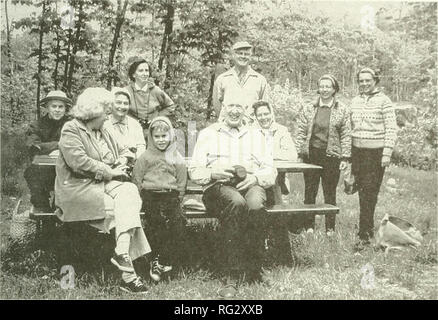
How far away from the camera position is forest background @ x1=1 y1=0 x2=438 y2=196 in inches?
216

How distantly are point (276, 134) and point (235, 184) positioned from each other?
100 cm

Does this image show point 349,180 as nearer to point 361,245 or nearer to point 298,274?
point 361,245

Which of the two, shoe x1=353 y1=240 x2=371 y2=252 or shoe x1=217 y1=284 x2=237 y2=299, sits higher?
shoe x1=353 y1=240 x2=371 y2=252

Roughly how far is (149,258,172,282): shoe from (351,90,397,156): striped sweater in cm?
246

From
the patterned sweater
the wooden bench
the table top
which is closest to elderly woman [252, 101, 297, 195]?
the table top

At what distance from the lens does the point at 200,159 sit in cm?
460

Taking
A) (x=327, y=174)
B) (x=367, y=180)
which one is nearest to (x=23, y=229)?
(x=327, y=174)

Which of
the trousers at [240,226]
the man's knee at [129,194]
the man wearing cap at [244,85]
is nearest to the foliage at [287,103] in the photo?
the man wearing cap at [244,85]

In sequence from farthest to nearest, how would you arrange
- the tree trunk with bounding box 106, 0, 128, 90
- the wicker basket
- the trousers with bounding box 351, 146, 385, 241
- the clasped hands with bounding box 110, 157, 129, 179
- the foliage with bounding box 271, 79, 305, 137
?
1. the foliage with bounding box 271, 79, 305, 137
2. the tree trunk with bounding box 106, 0, 128, 90
3. the trousers with bounding box 351, 146, 385, 241
4. the wicker basket
5. the clasped hands with bounding box 110, 157, 129, 179

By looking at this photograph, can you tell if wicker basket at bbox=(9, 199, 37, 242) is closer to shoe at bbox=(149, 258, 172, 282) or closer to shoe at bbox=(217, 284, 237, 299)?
shoe at bbox=(149, 258, 172, 282)

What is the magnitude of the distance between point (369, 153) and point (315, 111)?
730 mm

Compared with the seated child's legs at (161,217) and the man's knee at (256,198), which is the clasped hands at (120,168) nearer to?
the seated child's legs at (161,217)

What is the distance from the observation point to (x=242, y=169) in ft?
14.7

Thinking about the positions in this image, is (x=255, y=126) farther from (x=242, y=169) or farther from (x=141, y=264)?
(x=141, y=264)
